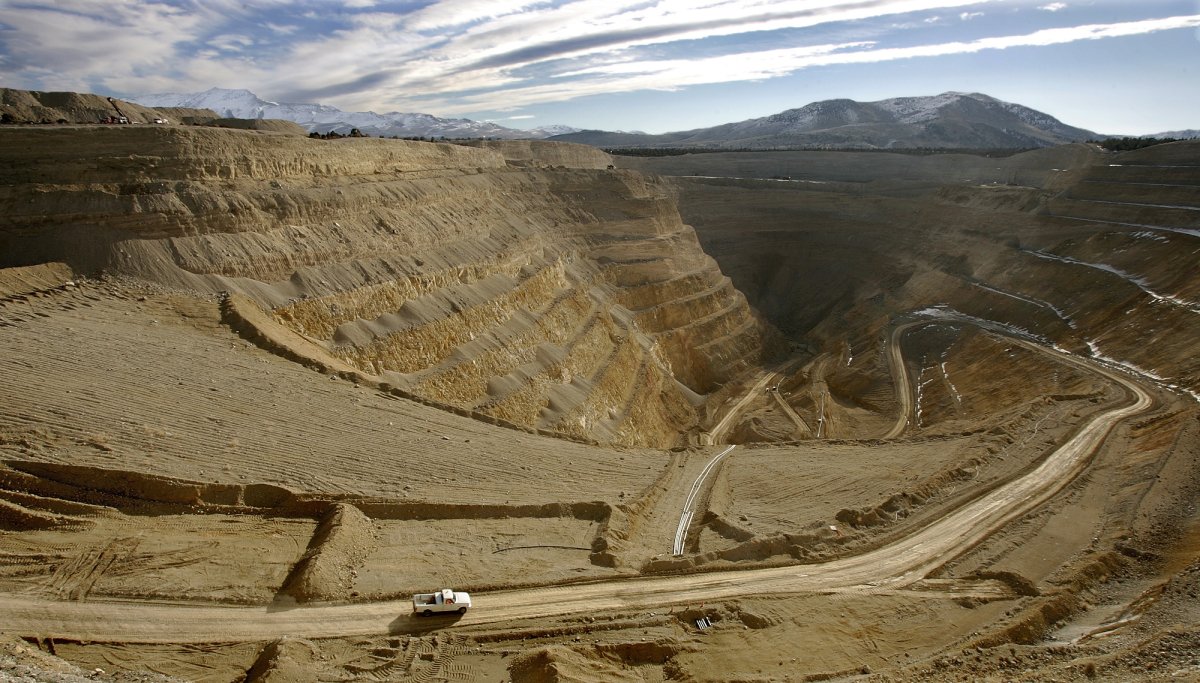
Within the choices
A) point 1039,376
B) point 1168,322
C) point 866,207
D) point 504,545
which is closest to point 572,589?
point 504,545

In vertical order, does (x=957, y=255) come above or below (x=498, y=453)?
above

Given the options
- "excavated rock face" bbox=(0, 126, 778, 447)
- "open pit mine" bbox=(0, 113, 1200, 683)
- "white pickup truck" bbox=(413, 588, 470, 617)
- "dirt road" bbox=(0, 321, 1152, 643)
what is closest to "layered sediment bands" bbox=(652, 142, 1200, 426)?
"open pit mine" bbox=(0, 113, 1200, 683)

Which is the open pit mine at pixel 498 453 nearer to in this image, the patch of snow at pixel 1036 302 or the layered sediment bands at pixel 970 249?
the patch of snow at pixel 1036 302

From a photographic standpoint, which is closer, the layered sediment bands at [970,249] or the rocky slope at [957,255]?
the rocky slope at [957,255]

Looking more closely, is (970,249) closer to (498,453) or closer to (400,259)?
(400,259)

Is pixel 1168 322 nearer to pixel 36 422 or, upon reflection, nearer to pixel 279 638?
pixel 279 638

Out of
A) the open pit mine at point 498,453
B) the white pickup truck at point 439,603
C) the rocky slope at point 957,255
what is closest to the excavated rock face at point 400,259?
the open pit mine at point 498,453

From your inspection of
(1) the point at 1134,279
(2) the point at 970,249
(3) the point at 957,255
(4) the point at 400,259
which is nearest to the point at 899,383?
(1) the point at 1134,279
